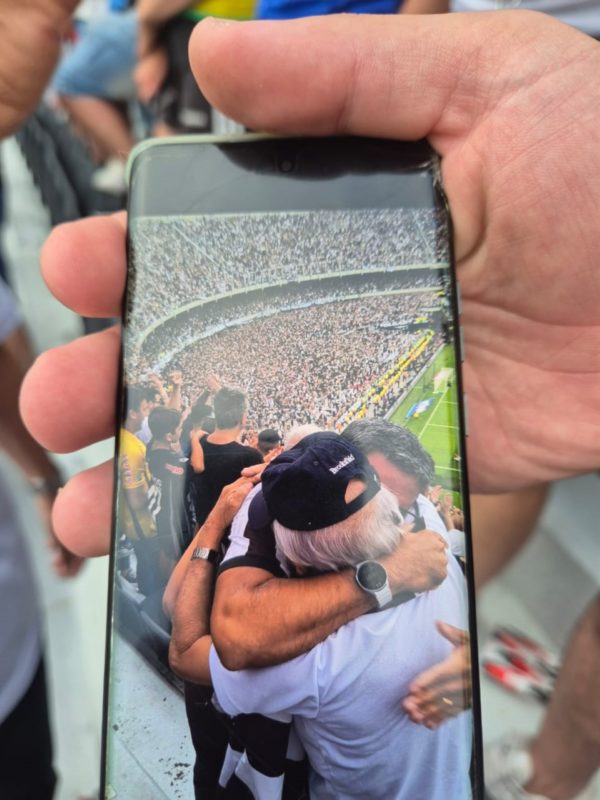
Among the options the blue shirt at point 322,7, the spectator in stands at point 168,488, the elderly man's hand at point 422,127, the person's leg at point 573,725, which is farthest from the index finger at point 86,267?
the person's leg at point 573,725

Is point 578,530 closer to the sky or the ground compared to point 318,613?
closer to the ground

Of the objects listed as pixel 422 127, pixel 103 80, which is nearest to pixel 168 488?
pixel 422 127

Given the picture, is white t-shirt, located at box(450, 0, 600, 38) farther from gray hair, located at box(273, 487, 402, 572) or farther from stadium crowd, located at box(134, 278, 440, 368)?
gray hair, located at box(273, 487, 402, 572)

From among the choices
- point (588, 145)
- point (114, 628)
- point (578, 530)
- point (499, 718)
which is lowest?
point (499, 718)

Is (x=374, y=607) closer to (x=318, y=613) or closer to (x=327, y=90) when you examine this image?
(x=318, y=613)

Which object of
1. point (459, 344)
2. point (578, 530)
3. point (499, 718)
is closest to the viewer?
point (459, 344)

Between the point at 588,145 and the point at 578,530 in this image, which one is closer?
the point at 588,145

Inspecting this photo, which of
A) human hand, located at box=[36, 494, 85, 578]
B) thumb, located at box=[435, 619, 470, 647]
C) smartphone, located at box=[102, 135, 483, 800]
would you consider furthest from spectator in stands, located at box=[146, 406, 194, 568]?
human hand, located at box=[36, 494, 85, 578]

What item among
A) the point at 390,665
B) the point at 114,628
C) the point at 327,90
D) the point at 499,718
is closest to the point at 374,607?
the point at 390,665

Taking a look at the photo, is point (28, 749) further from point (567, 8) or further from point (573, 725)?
point (567, 8)
